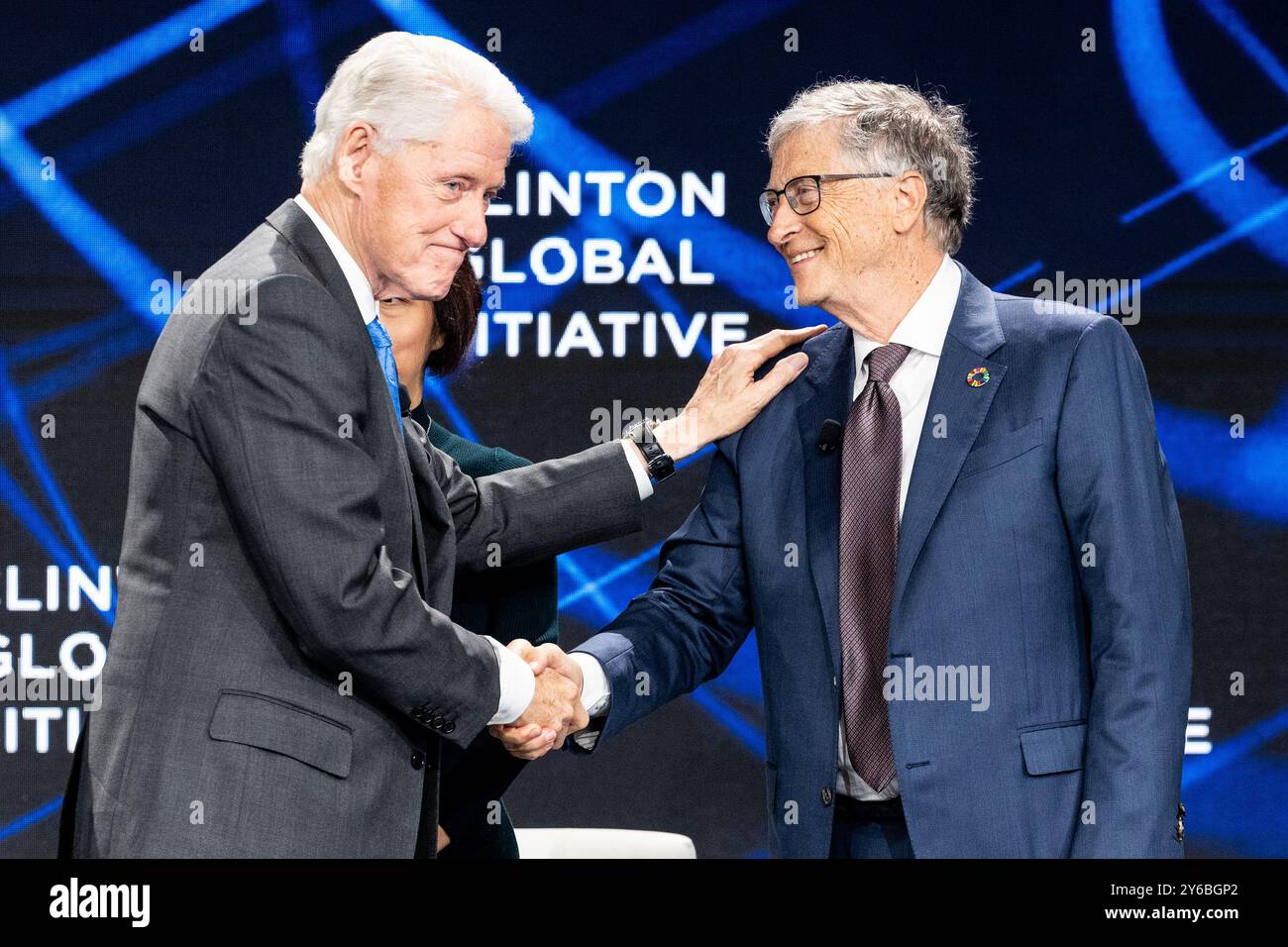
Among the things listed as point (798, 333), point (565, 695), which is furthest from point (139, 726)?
point (798, 333)

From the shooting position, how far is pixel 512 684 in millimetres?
2369

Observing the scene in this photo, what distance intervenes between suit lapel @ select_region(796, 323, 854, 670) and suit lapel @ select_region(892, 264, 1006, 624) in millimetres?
124

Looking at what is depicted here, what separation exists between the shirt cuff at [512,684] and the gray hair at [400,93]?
803 millimetres

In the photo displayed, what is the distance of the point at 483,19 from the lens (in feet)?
14.2

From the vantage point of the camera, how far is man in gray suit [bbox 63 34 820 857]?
1.99 m

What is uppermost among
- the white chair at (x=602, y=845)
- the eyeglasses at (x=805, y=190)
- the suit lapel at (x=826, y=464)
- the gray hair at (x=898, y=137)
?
the gray hair at (x=898, y=137)

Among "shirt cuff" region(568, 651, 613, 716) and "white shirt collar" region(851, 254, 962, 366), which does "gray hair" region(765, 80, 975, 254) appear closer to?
"white shirt collar" region(851, 254, 962, 366)

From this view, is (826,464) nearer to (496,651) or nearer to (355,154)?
(496,651)

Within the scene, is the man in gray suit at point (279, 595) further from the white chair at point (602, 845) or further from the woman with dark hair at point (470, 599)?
the white chair at point (602, 845)

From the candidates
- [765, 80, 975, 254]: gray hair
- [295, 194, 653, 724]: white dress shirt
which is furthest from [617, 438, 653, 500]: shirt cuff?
[765, 80, 975, 254]: gray hair

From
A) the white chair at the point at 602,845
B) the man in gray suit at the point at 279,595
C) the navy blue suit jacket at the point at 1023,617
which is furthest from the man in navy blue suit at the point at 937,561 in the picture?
the white chair at the point at 602,845

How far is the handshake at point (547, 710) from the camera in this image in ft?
8.17

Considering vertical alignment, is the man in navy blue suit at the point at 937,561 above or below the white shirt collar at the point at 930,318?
below

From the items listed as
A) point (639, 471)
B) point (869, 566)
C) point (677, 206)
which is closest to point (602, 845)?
point (639, 471)
